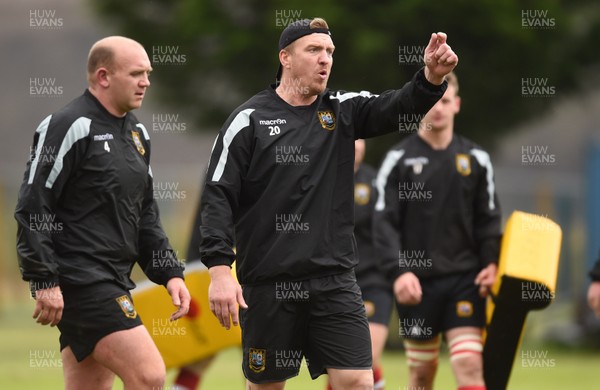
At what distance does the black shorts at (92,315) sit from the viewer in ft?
23.2

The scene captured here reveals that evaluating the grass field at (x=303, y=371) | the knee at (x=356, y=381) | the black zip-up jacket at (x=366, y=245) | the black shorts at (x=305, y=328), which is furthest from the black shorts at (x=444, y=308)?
the grass field at (x=303, y=371)

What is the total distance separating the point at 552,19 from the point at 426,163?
36.3 ft

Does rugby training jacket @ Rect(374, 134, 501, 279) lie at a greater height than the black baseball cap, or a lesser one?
lesser

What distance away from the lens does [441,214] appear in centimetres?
916

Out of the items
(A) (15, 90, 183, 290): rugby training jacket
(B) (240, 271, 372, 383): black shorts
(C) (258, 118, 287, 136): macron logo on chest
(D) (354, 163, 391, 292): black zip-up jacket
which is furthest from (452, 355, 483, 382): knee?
(C) (258, 118, 287, 136): macron logo on chest

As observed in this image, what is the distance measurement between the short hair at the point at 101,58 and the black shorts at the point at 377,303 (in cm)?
391

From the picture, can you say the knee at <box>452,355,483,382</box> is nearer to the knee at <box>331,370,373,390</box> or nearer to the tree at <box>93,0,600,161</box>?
the knee at <box>331,370,373,390</box>

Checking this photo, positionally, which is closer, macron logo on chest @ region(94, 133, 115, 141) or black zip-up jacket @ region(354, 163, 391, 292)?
macron logo on chest @ region(94, 133, 115, 141)

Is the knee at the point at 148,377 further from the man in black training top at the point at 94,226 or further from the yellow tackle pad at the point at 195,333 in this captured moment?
the yellow tackle pad at the point at 195,333

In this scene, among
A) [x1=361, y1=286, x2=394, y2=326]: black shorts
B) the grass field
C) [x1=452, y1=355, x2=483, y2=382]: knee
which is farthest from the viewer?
the grass field

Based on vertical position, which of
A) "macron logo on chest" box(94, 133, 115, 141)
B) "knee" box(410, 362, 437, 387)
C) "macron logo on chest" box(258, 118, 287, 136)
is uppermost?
"macron logo on chest" box(258, 118, 287, 136)

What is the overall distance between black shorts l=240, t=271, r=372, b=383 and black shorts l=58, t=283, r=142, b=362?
735mm

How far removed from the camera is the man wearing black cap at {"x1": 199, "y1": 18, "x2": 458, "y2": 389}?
22.3 feet

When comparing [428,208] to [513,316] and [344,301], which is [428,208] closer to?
[513,316]
